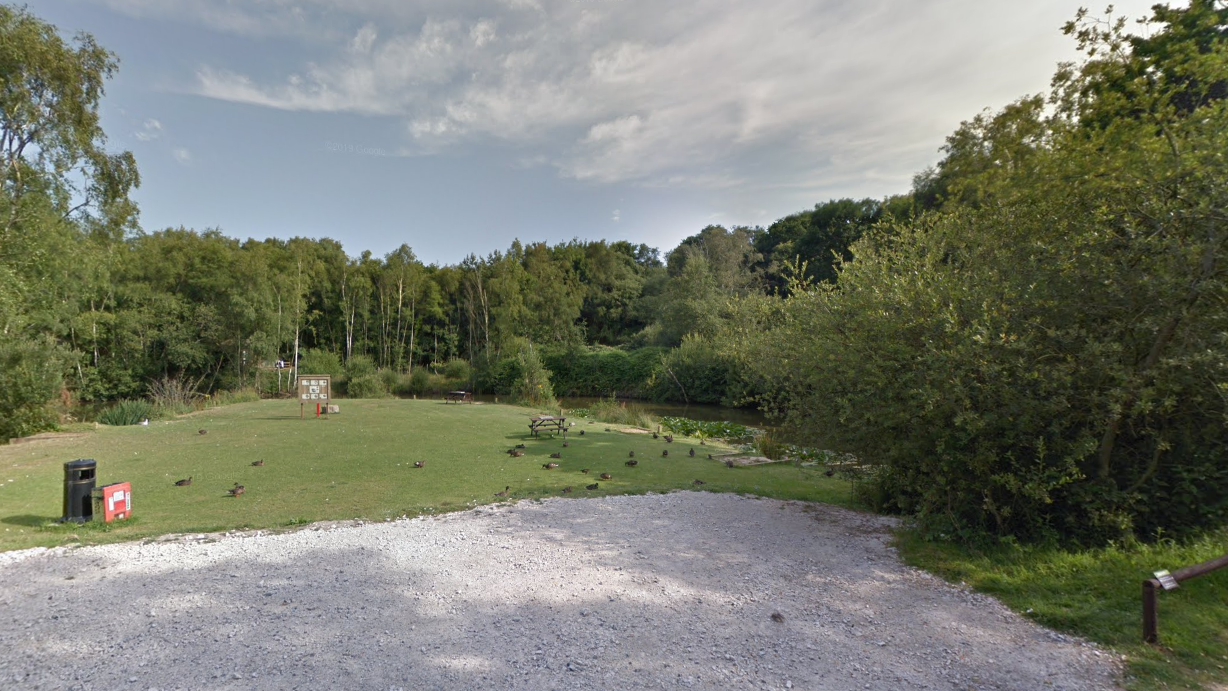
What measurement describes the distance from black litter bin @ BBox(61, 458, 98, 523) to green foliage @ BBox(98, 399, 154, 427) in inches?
520

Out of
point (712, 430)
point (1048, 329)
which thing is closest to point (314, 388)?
point (712, 430)

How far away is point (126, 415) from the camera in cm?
1748

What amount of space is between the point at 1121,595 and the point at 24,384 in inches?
831

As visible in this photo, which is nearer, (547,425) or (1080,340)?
(1080,340)

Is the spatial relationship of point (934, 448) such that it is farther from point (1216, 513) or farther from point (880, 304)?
point (1216, 513)

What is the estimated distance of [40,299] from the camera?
16.0m

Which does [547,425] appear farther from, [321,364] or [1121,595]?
[321,364]

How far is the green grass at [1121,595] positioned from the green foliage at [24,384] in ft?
64.0

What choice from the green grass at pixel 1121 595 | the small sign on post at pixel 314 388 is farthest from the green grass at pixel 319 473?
the green grass at pixel 1121 595

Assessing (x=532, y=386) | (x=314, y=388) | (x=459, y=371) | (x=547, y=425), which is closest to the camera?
(x=547, y=425)

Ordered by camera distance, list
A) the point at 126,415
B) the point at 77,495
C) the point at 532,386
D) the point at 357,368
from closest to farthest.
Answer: the point at 77,495 < the point at 126,415 < the point at 532,386 < the point at 357,368

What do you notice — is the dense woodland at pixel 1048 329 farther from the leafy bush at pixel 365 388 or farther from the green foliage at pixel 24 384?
the leafy bush at pixel 365 388

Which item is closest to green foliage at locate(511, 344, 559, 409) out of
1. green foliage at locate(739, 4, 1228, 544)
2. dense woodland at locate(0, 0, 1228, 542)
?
dense woodland at locate(0, 0, 1228, 542)

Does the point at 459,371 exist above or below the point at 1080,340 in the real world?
below
